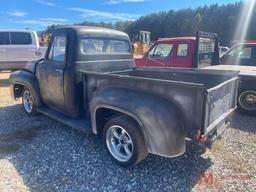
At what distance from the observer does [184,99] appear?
283 centimetres

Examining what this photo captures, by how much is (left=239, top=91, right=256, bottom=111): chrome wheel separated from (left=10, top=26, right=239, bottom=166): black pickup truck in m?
1.88

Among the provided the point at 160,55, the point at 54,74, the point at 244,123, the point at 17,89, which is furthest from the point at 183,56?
the point at 17,89

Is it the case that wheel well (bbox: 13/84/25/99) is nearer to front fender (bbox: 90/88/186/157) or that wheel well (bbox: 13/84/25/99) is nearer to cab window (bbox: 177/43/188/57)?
→ front fender (bbox: 90/88/186/157)

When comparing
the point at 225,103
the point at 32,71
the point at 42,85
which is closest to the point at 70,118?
the point at 42,85

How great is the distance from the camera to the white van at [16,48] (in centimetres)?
1050

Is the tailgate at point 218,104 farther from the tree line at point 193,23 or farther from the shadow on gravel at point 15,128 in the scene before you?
the tree line at point 193,23

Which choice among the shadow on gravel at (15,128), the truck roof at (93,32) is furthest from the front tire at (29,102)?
the truck roof at (93,32)

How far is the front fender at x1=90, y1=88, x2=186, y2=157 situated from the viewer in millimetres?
2852

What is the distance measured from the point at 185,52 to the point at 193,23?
194 ft

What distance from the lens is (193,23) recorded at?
62.3 metres

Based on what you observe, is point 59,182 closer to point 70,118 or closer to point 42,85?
point 70,118

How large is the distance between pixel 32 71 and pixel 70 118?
1619 mm

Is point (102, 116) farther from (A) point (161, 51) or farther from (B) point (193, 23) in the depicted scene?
(B) point (193, 23)

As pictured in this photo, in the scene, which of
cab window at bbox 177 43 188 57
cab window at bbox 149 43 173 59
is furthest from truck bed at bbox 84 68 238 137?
cab window at bbox 149 43 173 59
